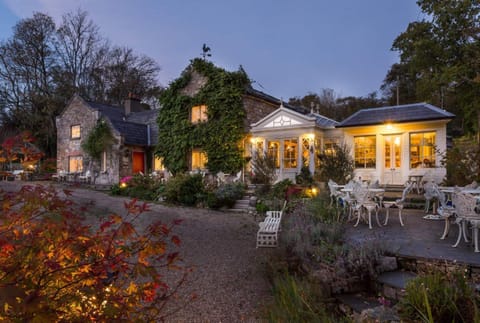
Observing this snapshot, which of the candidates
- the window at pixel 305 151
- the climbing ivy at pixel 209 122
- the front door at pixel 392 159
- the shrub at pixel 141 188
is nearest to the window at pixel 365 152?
the front door at pixel 392 159

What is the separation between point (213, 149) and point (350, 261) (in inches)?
474

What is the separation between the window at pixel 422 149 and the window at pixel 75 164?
19.4 m

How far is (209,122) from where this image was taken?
623 inches

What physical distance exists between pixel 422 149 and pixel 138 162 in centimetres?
1628

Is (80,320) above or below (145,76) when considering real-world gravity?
below

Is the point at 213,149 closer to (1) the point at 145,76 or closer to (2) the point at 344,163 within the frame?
(2) the point at 344,163

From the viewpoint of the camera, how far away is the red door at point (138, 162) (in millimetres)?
19486

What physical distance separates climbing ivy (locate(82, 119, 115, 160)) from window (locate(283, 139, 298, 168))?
10863 millimetres

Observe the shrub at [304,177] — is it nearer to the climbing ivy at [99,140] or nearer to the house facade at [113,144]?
the house facade at [113,144]

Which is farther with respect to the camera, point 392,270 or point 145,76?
point 145,76

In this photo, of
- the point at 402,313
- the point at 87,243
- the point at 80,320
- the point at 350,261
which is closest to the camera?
the point at 80,320

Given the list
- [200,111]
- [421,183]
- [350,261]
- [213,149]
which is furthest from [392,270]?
[200,111]

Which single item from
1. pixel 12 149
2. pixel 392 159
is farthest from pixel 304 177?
pixel 12 149

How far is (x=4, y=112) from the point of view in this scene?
24.6 metres
